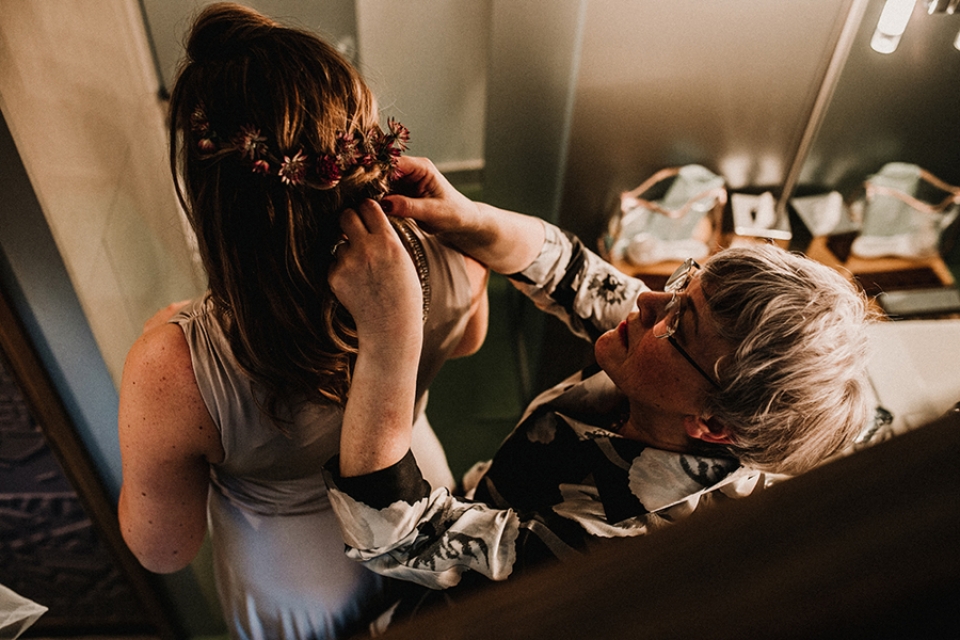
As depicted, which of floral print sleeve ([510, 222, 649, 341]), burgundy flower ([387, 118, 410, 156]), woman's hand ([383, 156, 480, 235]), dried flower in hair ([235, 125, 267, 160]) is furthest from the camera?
floral print sleeve ([510, 222, 649, 341])

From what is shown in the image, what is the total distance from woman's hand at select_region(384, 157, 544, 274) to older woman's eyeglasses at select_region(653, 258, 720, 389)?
0.28 meters

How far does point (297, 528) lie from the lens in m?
1.11

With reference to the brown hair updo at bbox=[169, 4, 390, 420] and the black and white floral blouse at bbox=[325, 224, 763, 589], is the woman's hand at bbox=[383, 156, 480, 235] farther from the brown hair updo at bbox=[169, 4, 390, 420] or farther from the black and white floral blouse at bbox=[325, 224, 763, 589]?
the black and white floral blouse at bbox=[325, 224, 763, 589]

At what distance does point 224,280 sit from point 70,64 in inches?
28.1

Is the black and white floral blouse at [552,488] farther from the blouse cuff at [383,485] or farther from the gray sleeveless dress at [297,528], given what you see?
the gray sleeveless dress at [297,528]

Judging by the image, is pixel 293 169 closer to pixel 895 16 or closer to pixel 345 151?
pixel 345 151

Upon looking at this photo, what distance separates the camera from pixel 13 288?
1.04 m

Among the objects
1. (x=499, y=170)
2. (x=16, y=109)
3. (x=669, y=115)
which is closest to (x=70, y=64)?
(x=16, y=109)

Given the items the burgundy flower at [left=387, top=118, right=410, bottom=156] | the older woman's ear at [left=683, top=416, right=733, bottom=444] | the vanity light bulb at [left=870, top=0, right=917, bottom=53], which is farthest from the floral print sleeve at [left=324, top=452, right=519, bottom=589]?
the vanity light bulb at [left=870, top=0, right=917, bottom=53]

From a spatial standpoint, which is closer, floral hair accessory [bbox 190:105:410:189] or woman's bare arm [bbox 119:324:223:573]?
floral hair accessory [bbox 190:105:410:189]

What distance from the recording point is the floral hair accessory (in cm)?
66

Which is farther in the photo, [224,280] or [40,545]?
[40,545]

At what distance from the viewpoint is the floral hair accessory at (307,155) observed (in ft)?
2.17

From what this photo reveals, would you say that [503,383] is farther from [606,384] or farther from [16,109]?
[16,109]
